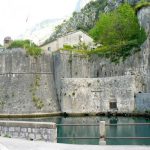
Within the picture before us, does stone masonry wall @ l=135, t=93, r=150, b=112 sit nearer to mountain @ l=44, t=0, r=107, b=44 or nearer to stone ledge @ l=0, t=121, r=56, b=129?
stone ledge @ l=0, t=121, r=56, b=129

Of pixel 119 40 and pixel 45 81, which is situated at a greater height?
pixel 119 40

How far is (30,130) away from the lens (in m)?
14.9

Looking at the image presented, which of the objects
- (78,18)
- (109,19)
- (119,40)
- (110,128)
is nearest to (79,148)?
(110,128)

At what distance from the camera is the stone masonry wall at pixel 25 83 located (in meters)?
44.2

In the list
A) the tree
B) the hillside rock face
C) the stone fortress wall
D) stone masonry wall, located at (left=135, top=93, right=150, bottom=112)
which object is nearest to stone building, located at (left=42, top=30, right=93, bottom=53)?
the tree

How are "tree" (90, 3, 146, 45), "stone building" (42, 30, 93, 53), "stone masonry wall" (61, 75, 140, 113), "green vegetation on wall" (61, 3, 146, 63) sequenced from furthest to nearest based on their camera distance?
"stone building" (42, 30, 93, 53), "tree" (90, 3, 146, 45), "green vegetation on wall" (61, 3, 146, 63), "stone masonry wall" (61, 75, 140, 113)

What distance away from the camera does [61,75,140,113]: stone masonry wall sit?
137 feet

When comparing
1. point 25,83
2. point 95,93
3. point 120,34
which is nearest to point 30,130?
point 95,93

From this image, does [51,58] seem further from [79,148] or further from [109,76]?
[79,148]

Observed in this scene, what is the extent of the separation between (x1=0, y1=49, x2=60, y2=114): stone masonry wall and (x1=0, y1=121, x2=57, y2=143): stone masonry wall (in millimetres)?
28149

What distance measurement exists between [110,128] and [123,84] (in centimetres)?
1383

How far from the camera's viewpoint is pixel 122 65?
4369 centimetres

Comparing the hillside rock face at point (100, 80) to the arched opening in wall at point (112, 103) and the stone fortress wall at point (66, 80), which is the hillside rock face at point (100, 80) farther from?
the arched opening in wall at point (112, 103)

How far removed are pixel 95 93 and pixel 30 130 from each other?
29.2 metres
